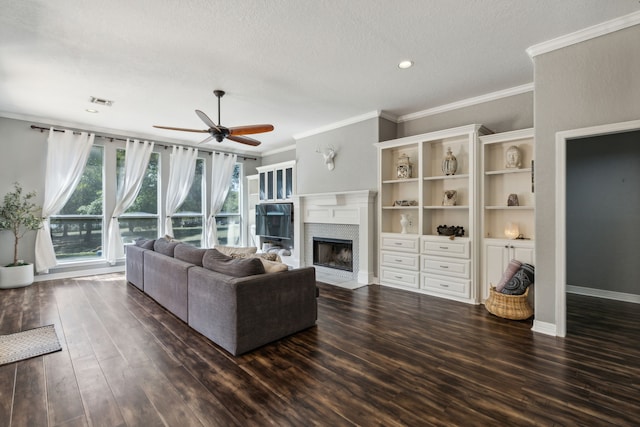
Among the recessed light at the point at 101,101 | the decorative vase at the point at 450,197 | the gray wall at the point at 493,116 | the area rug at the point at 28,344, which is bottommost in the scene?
the area rug at the point at 28,344

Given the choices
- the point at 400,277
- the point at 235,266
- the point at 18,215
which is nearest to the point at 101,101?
the point at 18,215

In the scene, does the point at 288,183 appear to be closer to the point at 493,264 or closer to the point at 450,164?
the point at 450,164

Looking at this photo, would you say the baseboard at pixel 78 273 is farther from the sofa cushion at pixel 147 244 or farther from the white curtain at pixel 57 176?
the sofa cushion at pixel 147 244

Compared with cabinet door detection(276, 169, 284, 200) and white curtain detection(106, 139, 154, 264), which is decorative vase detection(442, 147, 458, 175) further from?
white curtain detection(106, 139, 154, 264)

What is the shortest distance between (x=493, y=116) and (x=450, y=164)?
2.97 feet

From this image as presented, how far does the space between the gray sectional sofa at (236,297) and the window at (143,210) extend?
130 inches

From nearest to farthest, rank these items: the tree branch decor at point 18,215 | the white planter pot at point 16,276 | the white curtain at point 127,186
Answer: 1. the white planter pot at point 16,276
2. the tree branch decor at point 18,215
3. the white curtain at point 127,186

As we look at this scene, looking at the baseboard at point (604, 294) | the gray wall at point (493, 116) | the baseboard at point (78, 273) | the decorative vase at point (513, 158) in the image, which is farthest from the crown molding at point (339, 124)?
the baseboard at point (78, 273)

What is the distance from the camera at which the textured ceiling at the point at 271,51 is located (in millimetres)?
2523

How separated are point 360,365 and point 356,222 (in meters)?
3.05

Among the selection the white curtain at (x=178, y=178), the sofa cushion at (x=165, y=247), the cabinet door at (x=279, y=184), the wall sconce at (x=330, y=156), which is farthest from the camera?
the cabinet door at (x=279, y=184)

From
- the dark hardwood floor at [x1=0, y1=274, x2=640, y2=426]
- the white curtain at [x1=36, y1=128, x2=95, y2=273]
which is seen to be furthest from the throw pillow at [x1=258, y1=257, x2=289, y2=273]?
the white curtain at [x1=36, y1=128, x2=95, y2=273]

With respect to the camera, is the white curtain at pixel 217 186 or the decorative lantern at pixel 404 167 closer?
the decorative lantern at pixel 404 167

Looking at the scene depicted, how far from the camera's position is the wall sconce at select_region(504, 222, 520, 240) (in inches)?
153
